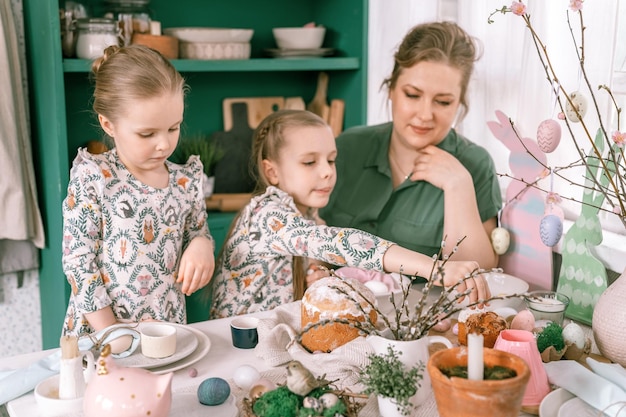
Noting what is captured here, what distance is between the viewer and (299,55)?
2953 millimetres

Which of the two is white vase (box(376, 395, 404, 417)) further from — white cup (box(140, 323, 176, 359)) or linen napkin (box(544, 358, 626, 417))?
white cup (box(140, 323, 176, 359))

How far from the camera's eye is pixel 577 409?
124 cm

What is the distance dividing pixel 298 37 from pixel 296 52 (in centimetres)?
7

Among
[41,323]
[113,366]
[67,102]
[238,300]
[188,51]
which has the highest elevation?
[188,51]

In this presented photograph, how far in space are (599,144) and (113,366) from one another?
3.92ft

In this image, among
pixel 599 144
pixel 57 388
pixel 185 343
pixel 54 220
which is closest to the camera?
pixel 57 388

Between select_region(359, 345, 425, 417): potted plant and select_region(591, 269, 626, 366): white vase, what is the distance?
461mm

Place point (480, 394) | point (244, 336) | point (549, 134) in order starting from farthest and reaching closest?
point (549, 134) → point (244, 336) → point (480, 394)

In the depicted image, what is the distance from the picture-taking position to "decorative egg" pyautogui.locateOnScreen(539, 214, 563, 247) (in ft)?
5.65

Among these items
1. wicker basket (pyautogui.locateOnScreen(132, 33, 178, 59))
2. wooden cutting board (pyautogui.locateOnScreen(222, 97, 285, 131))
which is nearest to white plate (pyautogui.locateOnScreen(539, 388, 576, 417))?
wicker basket (pyautogui.locateOnScreen(132, 33, 178, 59))

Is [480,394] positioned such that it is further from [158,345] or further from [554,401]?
[158,345]

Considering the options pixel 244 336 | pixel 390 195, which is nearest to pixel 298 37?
pixel 390 195

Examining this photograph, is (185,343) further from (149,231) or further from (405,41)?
(405,41)

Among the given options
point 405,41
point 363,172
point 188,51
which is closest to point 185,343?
point 363,172
